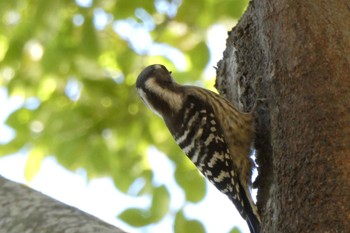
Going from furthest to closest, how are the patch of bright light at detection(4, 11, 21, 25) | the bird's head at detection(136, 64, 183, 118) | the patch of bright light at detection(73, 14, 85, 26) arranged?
the patch of bright light at detection(73, 14, 85, 26), the patch of bright light at detection(4, 11, 21, 25), the bird's head at detection(136, 64, 183, 118)

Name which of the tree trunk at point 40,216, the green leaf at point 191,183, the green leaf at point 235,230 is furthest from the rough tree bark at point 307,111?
the green leaf at point 235,230

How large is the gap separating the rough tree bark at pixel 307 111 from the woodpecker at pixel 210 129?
1.42 ft

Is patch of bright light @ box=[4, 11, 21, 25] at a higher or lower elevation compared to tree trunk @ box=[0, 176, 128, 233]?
higher

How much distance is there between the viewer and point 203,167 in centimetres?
348

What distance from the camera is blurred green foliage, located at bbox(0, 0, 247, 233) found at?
4.16 meters

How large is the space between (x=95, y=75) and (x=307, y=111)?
216 cm

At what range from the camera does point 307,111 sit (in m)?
2.27

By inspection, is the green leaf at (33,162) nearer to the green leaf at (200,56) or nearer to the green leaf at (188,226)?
the green leaf at (200,56)

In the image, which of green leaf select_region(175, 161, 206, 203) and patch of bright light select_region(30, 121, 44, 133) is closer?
green leaf select_region(175, 161, 206, 203)

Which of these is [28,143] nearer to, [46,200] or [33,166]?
[33,166]

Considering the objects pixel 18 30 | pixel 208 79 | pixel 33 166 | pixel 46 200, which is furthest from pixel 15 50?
pixel 46 200

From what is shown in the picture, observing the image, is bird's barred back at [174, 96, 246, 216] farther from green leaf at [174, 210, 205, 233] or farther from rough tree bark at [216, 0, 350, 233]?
rough tree bark at [216, 0, 350, 233]

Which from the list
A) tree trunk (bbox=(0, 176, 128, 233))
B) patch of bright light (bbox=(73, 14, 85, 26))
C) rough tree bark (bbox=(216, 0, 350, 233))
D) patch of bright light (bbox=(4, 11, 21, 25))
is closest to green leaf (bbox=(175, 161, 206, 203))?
rough tree bark (bbox=(216, 0, 350, 233))

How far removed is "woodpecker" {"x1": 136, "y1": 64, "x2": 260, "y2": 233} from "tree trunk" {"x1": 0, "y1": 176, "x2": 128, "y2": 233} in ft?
3.86
